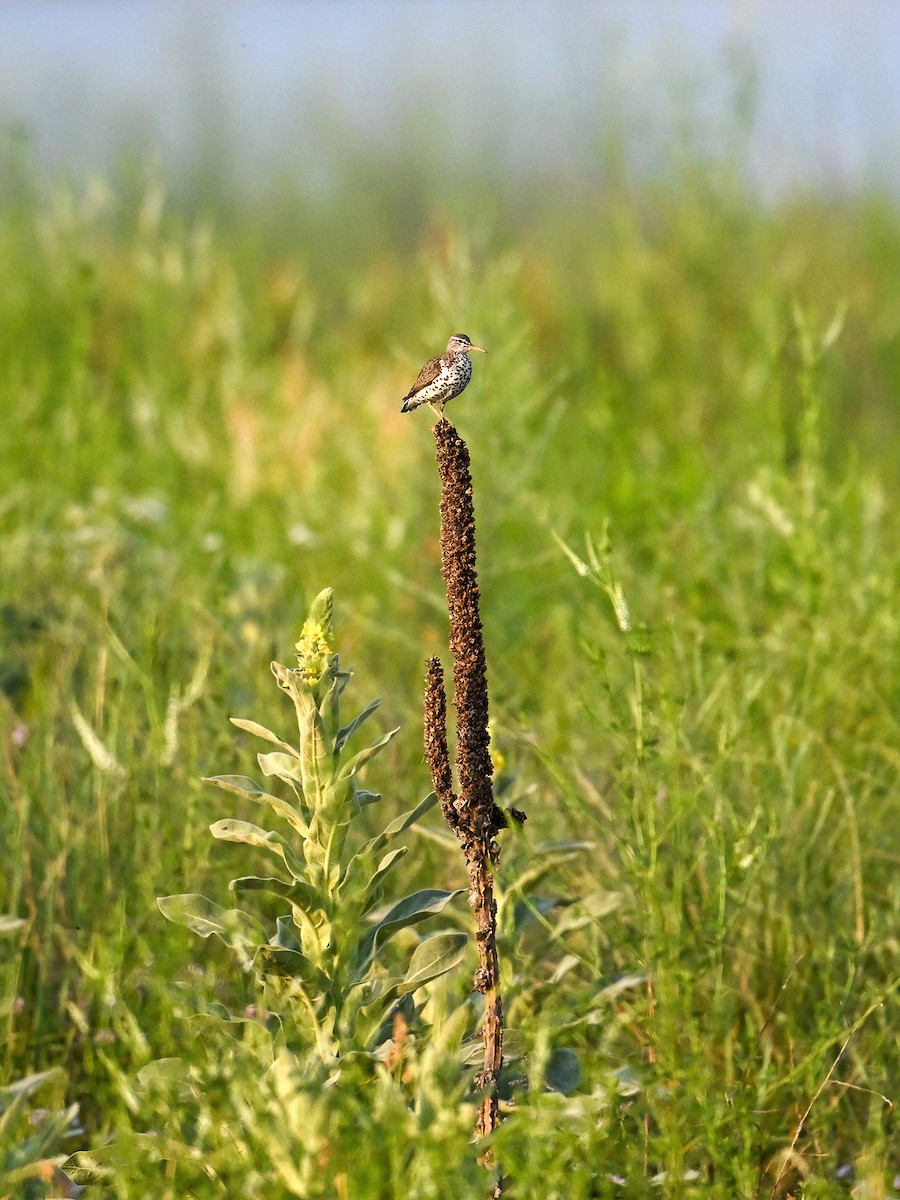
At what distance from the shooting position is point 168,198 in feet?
33.2

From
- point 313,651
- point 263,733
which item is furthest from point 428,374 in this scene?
point 263,733

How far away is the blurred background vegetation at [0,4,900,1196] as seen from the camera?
186 cm

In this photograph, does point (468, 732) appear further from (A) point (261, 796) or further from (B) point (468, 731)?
(A) point (261, 796)

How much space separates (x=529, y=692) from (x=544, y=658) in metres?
0.51

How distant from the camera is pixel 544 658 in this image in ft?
13.1

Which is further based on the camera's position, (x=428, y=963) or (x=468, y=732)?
(x=428, y=963)

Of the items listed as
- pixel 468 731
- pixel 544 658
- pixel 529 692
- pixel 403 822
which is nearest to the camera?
pixel 468 731

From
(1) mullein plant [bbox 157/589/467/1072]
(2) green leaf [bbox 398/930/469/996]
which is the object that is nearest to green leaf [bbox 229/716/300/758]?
(1) mullein plant [bbox 157/589/467/1072]

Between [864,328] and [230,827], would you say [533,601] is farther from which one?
[864,328]

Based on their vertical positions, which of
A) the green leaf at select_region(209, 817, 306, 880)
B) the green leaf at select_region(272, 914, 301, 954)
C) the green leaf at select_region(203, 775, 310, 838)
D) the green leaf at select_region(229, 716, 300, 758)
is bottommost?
the green leaf at select_region(272, 914, 301, 954)

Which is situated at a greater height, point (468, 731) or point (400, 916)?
point (468, 731)

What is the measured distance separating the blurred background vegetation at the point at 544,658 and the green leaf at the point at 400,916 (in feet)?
0.37

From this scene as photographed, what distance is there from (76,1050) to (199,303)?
5.57m

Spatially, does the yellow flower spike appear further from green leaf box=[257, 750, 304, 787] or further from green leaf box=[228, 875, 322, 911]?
green leaf box=[228, 875, 322, 911]
